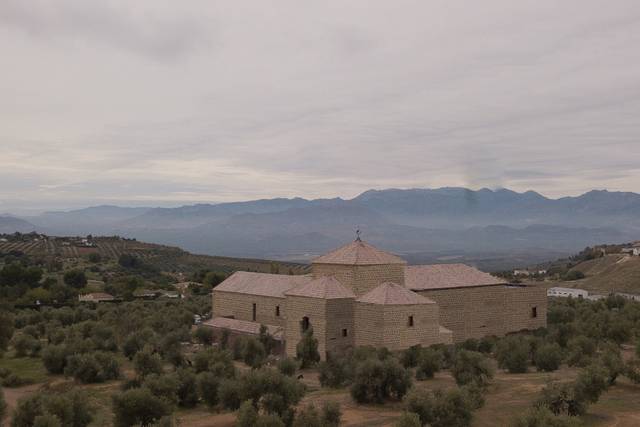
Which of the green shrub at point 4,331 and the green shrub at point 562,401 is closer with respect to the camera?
the green shrub at point 562,401

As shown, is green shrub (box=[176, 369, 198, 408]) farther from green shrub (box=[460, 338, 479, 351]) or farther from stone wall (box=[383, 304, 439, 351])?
green shrub (box=[460, 338, 479, 351])

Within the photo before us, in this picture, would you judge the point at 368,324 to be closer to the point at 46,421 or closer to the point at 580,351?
the point at 580,351

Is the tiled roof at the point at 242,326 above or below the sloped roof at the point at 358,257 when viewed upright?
below

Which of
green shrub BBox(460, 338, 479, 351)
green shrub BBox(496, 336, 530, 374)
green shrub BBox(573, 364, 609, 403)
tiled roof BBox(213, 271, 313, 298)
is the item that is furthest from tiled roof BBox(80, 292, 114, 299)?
green shrub BBox(573, 364, 609, 403)

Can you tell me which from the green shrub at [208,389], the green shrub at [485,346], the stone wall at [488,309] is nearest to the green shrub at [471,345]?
the green shrub at [485,346]

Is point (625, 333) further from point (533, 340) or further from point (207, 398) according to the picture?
point (207, 398)

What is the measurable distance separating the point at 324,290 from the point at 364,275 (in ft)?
8.94

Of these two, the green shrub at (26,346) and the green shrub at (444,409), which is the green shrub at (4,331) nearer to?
the green shrub at (26,346)

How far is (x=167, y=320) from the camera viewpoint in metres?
44.2

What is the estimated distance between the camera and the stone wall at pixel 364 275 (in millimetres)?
35250

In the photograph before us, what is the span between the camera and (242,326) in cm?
4062

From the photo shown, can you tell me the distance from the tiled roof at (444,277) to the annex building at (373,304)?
2.4 inches

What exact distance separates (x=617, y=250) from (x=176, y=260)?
267 feet

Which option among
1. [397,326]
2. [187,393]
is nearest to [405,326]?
[397,326]
